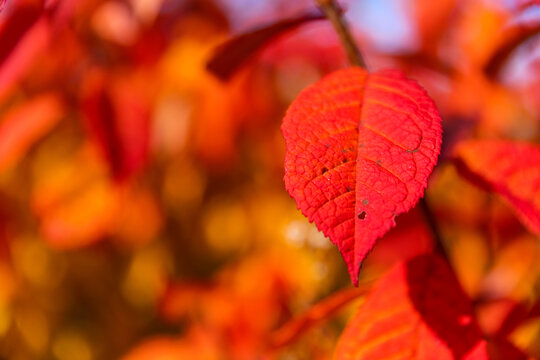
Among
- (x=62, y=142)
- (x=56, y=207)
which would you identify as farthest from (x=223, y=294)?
(x=62, y=142)

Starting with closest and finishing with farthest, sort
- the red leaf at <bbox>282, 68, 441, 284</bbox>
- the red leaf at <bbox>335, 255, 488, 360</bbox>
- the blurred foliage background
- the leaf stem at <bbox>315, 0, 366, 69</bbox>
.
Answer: the red leaf at <bbox>282, 68, 441, 284</bbox> → the red leaf at <bbox>335, 255, 488, 360</bbox> → the leaf stem at <bbox>315, 0, 366, 69</bbox> → the blurred foliage background

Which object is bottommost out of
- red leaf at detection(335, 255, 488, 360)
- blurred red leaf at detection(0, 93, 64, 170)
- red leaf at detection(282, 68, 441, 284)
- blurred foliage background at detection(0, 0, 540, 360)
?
blurred foliage background at detection(0, 0, 540, 360)

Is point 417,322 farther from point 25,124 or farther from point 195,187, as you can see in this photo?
point 195,187

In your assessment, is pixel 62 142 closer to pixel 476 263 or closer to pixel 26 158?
pixel 26 158

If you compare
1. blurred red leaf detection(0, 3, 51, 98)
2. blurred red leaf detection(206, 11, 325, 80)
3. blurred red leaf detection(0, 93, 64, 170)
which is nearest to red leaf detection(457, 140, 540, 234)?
blurred red leaf detection(206, 11, 325, 80)

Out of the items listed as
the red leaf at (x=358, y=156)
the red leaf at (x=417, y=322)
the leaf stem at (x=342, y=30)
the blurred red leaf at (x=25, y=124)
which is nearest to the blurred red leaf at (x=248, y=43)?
the leaf stem at (x=342, y=30)

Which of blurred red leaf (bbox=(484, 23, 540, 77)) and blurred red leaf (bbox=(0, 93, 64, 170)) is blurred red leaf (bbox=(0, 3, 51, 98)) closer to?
blurred red leaf (bbox=(0, 93, 64, 170))
